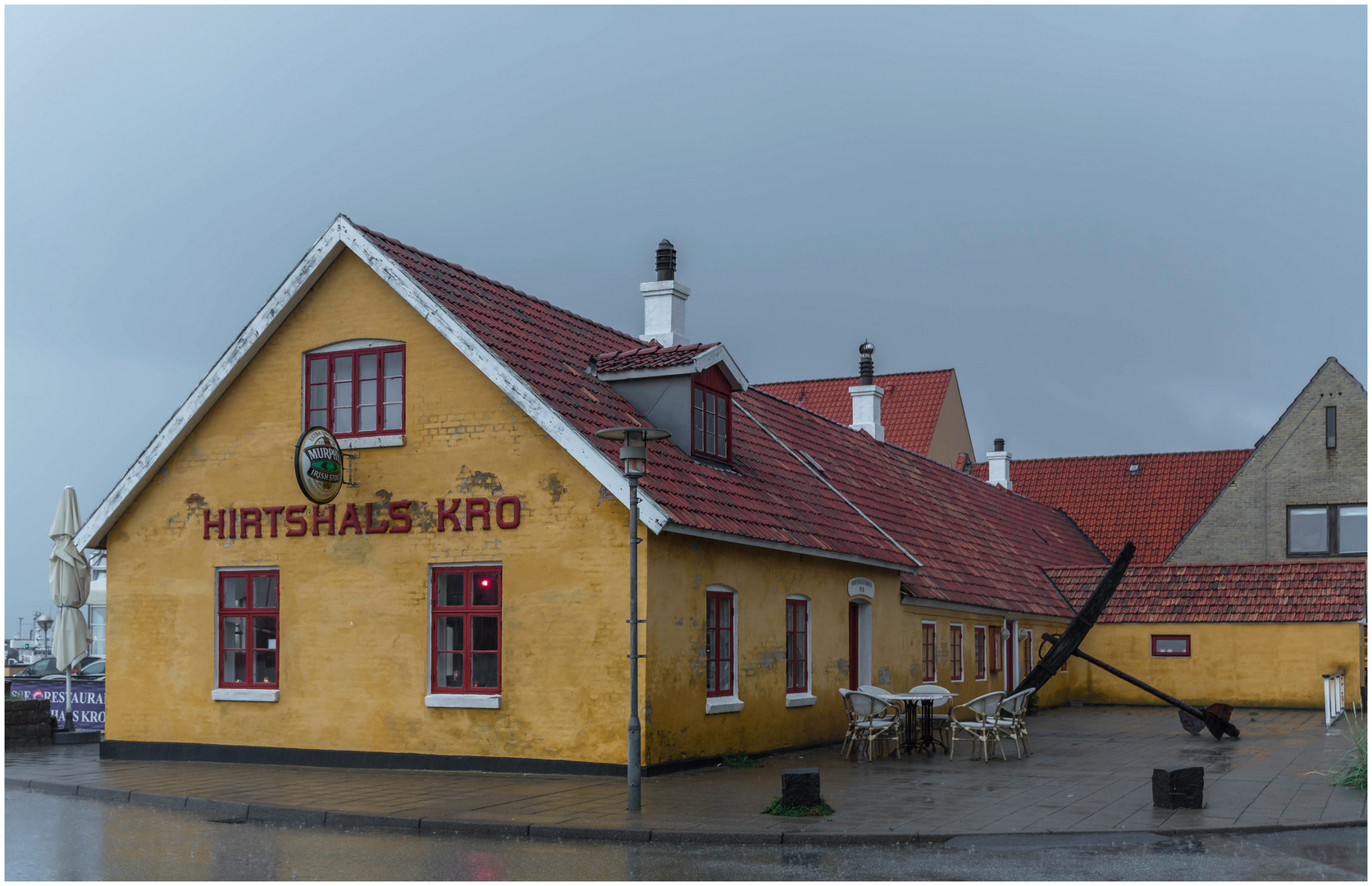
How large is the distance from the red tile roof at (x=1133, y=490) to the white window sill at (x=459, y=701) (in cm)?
2932

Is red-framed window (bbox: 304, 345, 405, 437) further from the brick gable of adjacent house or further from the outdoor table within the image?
A: the brick gable of adjacent house

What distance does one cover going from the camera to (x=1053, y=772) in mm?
17016

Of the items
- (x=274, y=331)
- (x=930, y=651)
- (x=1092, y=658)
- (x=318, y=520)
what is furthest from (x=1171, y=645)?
(x=274, y=331)

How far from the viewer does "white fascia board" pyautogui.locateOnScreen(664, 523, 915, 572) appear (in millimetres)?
16438

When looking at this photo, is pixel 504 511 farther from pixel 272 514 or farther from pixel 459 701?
pixel 272 514

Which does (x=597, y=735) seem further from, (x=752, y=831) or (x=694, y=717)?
(x=752, y=831)

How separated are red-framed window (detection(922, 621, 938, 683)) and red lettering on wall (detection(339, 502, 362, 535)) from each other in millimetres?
10697

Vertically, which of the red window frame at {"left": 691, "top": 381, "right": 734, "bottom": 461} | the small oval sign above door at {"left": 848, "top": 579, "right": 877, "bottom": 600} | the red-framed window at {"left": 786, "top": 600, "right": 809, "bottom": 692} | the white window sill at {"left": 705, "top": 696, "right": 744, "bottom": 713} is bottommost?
the white window sill at {"left": 705, "top": 696, "right": 744, "bottom": 713}

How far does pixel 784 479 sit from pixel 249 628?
8142 millimetres

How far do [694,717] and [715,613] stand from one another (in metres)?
1.39

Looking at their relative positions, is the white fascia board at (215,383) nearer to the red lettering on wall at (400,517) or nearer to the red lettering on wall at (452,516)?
the red lettering on wall at (400,517)

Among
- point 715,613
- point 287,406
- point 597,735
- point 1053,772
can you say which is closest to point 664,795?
point 597,735

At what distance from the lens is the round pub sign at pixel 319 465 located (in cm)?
1709

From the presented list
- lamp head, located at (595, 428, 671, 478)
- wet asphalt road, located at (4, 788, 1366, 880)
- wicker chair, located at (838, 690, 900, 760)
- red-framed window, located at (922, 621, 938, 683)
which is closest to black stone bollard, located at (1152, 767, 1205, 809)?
wet asphalt road, located at (4, 788, 1366, 880)
